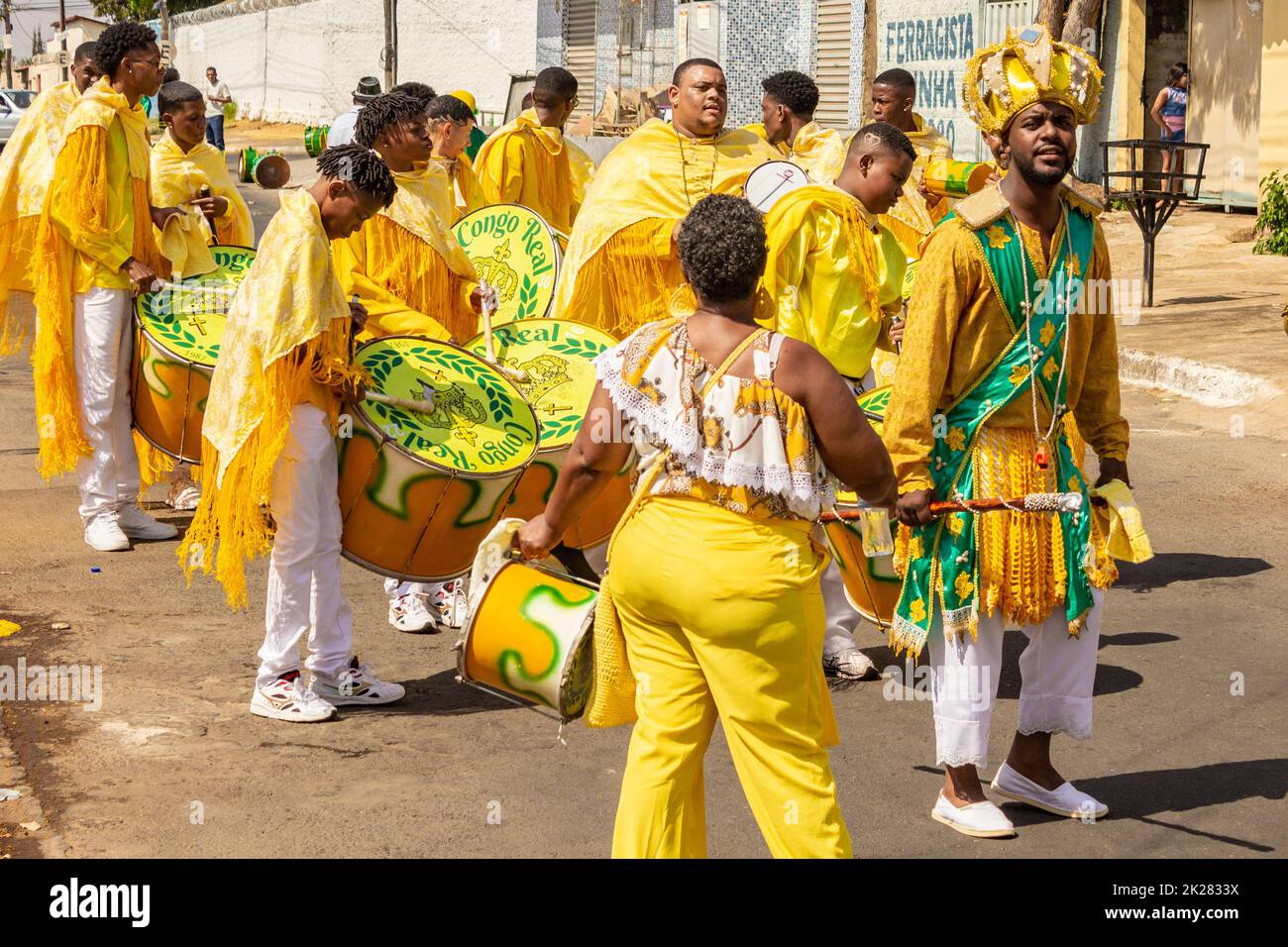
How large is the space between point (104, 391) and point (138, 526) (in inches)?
27.7

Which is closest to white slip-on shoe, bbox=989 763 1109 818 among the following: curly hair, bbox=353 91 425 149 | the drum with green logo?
curly hair, bbox=353 91 425 149

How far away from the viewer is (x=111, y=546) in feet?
26.2

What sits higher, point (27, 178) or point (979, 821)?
point (27, 178)

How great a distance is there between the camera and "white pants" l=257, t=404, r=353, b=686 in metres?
5.61

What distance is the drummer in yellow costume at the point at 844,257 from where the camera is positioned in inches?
235

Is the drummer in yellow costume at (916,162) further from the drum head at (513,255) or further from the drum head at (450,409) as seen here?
the drum head at (450,409)

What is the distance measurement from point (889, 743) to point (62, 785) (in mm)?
2600

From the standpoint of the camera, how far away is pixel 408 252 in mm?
6891

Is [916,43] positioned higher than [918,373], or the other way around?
[916,43]

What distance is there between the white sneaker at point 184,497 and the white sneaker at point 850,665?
3952 mm

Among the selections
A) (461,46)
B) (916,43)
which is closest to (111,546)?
(916,43)

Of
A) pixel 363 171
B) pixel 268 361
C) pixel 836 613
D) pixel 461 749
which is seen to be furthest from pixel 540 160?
pixel 461 749

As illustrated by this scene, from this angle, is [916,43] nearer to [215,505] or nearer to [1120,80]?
[1120,80]

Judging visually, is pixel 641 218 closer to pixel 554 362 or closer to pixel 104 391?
pixel 554 362
